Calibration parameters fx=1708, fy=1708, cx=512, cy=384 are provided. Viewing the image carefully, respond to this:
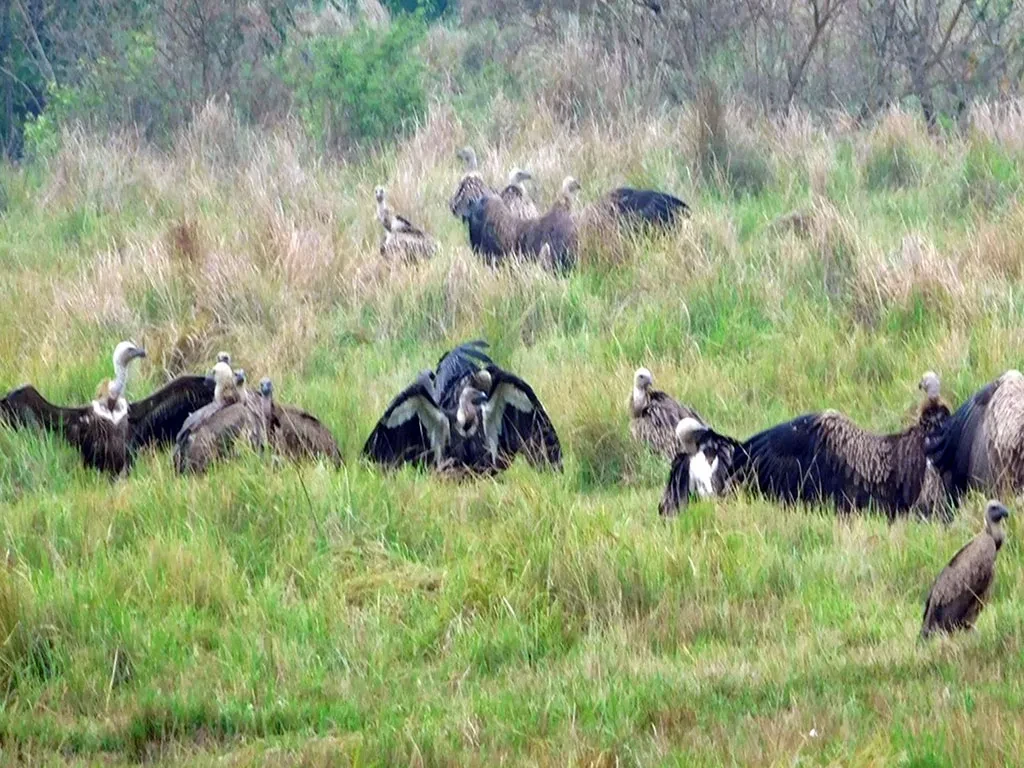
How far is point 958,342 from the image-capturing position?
9375 millimetres

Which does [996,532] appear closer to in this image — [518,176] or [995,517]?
[995,517]

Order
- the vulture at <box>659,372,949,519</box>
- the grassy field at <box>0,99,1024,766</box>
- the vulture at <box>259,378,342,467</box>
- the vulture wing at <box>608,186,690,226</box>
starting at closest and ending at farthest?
the grassy field at <box>0,99,1024,766</box>, the vulture at <box>659,372,949,519</box>, the vulture at <box>259,378,342,467</box>, the vulture wing at <box>608,186,690,226</box>

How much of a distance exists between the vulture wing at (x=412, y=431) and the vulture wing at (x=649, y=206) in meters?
3.84

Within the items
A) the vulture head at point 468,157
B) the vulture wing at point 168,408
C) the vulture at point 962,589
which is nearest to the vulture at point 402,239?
the vulture head at point 468,157

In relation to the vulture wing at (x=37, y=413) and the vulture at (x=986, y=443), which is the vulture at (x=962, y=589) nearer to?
the vulture at (x=986, y=443)

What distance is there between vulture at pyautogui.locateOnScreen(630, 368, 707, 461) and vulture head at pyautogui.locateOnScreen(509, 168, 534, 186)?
20.0 ft

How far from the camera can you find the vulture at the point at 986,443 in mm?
7332

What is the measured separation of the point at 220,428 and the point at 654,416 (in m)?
2.21

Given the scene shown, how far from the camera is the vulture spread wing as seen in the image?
5.86 metres

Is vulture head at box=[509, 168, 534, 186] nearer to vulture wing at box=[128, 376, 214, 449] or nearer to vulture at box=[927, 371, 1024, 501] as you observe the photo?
vulture wing at box=[128, 376, 214, 449]

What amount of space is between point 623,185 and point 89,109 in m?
7.95

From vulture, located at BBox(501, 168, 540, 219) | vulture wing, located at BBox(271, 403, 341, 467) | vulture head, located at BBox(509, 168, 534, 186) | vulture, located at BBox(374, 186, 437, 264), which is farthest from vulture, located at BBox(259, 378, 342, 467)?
vulture head, located at BBox(509, 168, 534, 186)

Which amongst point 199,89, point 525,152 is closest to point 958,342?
point 525,152

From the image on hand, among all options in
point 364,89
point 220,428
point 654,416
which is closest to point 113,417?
point 220,428
